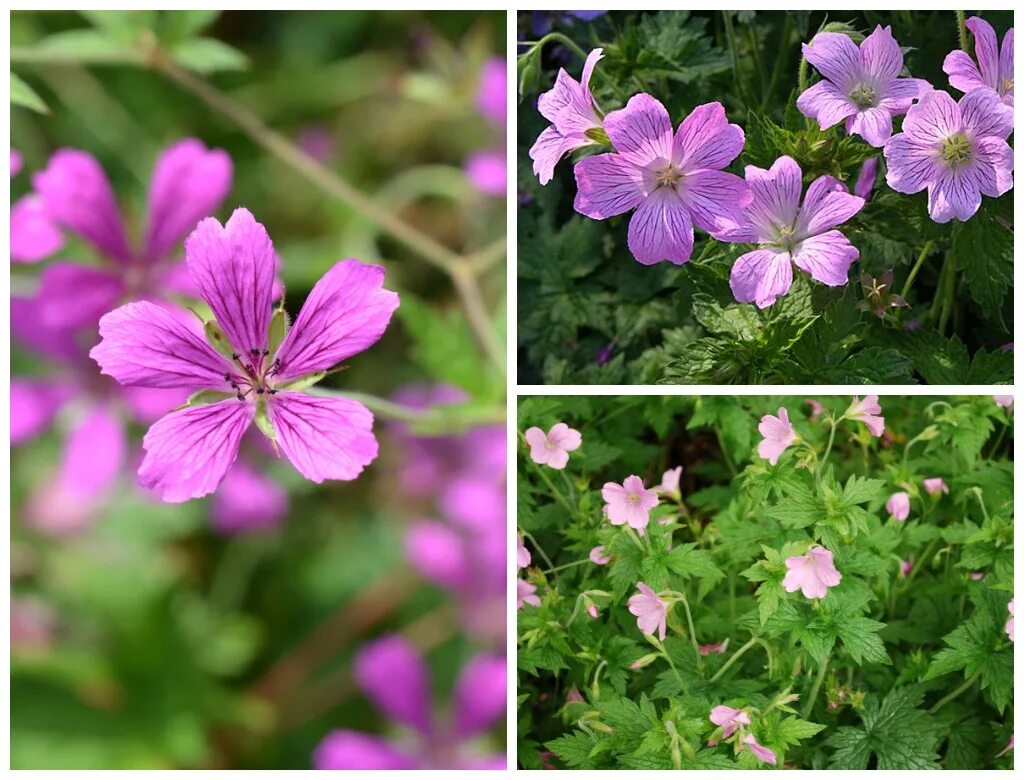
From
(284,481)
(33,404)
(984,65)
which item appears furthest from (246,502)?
(984,65)

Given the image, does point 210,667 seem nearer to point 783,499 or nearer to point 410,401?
point 410,401

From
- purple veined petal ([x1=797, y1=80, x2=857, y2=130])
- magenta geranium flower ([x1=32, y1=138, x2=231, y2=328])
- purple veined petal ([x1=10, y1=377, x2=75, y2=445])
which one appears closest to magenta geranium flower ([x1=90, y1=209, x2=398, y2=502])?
magenta geranium flower ([x1=32, y1=138, x2=231, y2=328])

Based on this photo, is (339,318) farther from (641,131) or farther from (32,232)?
(32,232)

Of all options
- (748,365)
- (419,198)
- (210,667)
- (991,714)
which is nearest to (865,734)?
(991,714)

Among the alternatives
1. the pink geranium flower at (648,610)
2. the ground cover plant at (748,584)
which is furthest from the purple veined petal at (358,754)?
the pink geranium flower at (648,610)
